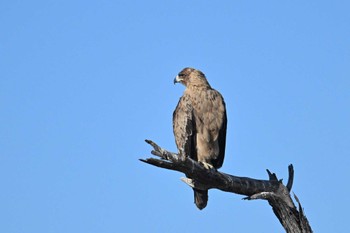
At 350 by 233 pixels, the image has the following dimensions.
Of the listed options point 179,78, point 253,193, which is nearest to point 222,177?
point 253,193

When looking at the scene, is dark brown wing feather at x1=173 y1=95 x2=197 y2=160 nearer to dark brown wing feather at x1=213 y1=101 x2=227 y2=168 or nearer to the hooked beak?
dark brown wing feather at x1=213 y1=101 x2=227 y2=168

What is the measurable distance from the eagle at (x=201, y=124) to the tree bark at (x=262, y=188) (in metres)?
1.34

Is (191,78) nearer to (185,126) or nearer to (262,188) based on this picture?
(185,126)

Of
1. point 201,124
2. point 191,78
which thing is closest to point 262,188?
point 201,124

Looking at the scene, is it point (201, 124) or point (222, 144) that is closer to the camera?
point (201, 124)

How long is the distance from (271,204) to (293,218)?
38 centimetres

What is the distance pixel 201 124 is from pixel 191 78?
3.30 ft

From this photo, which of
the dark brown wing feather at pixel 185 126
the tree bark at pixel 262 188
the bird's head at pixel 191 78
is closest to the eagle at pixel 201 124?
the dark brown wing feather at pixel 185 126

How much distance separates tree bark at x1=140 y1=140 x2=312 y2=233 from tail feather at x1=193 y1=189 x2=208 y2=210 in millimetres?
533

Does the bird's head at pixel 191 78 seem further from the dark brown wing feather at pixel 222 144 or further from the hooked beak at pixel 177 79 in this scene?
the dark brown wing feather at pixel 222 144

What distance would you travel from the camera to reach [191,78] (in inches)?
505

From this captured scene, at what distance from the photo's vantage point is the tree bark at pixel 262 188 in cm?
1022

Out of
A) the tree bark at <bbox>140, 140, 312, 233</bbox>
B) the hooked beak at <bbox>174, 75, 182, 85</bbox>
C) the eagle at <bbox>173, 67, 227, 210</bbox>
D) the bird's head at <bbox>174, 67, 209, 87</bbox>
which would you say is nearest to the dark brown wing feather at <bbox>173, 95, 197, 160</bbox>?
the eagle at <bbox>173, 67, 227, 210</bbox>

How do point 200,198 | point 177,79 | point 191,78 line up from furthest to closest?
point 177,79 → point 191,78 → point 200,198
